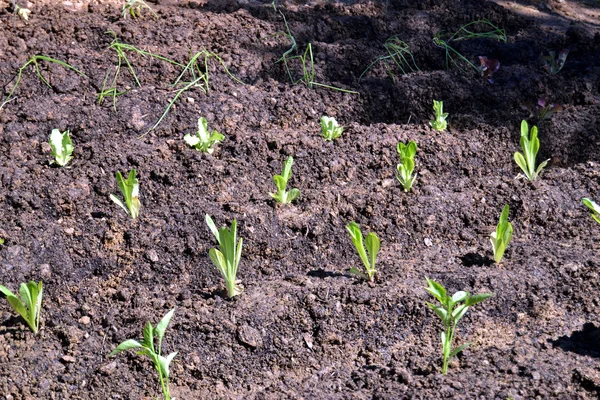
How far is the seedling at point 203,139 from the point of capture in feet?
9.91

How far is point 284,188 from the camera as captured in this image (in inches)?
108

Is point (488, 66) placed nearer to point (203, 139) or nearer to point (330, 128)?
point (330, 128)

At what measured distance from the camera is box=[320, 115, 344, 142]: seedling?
315 centimetres

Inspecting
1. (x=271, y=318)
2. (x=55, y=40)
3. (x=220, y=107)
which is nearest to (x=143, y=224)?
(x=271, y=318)

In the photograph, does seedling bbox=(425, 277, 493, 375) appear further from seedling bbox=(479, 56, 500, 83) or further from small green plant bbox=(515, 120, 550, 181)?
seedling bbox=(479, 56, 500, 83)

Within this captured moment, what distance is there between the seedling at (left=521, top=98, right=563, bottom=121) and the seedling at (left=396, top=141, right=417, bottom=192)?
0.91m

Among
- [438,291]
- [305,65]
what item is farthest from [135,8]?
[438,291]

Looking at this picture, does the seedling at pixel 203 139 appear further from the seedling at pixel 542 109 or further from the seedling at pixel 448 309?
the seedling at pixel 542 109

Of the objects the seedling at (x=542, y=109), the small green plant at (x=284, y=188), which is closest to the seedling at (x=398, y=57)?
the seedling at (x=542, y=109)

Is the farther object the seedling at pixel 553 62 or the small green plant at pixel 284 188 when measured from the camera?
the seedling at pixel 553 62

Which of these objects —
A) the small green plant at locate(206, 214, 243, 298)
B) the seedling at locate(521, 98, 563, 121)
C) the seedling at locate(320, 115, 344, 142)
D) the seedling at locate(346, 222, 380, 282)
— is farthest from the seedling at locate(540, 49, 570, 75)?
the small green plant at locate(206, 214, 243, 298)

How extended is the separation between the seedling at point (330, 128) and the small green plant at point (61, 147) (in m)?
1.06

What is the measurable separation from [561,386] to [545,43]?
274cm

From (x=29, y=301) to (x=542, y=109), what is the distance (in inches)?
96.9
